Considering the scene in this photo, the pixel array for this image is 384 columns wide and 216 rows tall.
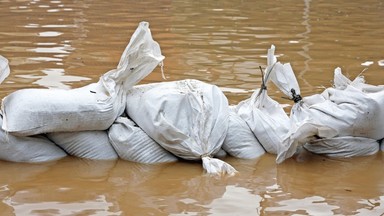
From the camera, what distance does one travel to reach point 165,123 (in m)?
4.06

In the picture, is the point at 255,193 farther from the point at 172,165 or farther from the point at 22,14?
the point at 22,14

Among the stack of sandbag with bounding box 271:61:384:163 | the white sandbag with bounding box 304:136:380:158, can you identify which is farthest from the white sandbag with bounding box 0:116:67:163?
the white sandbag with bounding box 304:136:380:158

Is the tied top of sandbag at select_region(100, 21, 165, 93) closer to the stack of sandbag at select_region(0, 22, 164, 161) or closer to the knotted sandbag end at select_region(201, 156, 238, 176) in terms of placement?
the stack of sandbag at select_region(0, 22, 164, 161)

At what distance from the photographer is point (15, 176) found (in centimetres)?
396

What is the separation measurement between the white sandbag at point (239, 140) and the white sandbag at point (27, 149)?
101cm

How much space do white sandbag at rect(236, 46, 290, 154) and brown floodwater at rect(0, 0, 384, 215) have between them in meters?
0.12

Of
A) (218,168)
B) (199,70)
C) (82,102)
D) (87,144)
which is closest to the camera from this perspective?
(218,168)

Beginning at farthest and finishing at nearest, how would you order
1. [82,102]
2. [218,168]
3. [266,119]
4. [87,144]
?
1. [266,119]
2. [87,144]
3. [82,102]
4. [218,168]

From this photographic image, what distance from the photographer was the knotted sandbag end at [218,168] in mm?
3980

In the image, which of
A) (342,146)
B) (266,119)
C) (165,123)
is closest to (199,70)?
(266,119)

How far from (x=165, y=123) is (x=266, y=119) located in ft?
2.16

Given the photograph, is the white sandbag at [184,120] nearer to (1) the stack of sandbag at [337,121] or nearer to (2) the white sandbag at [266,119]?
(2) the white sandbag at [266,119]

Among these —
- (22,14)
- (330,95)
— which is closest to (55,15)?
(22,14)

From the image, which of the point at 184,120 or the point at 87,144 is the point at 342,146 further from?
the point at 87,144
